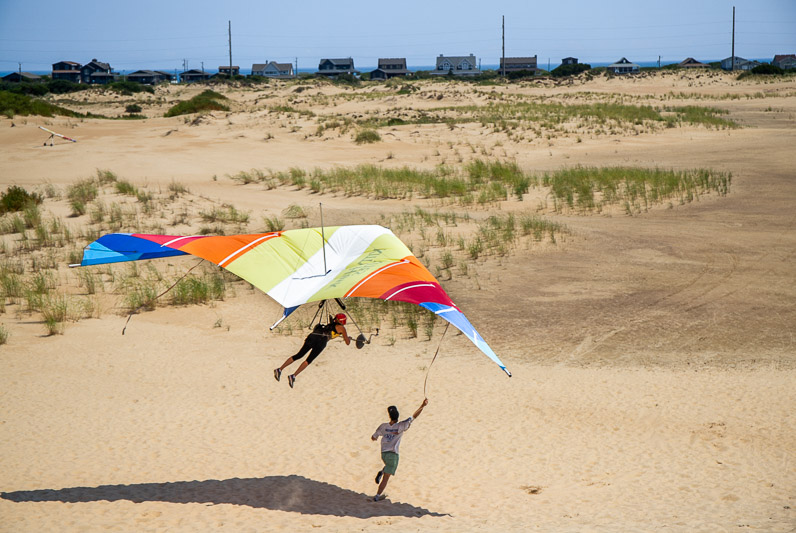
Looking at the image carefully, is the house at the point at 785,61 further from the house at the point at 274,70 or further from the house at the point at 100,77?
the house at the point at 100,77

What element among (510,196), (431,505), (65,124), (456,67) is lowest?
(431,505)

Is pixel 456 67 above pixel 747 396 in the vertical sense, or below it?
above

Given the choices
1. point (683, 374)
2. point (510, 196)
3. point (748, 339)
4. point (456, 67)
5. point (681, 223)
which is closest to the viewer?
point (683, 374)

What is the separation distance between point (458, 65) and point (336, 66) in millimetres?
22732

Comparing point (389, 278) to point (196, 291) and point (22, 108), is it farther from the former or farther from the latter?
point (22, 108)

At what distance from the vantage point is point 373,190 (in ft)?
94.0

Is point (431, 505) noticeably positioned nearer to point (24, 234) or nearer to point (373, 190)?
point (24, 234)

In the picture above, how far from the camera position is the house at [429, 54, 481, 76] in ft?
430

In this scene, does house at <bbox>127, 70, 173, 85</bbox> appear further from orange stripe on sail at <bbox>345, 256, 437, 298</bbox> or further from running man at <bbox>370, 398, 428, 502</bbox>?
running man at <bbox>370, 398, 428, 502</bbox>

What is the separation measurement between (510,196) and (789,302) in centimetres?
1267

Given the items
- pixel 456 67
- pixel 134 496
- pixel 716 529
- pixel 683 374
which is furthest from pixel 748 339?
pixel 456 67

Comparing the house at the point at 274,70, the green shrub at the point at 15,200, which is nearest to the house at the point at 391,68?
the house at the point at 274,70

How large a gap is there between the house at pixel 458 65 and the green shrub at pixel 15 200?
11154cm

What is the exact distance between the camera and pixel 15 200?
23969 mm
